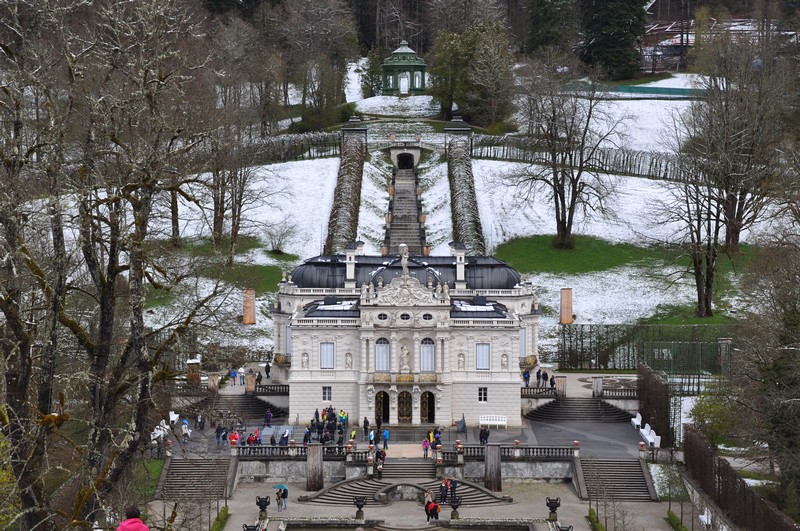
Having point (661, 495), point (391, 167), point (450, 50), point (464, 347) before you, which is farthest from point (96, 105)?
point (450, 50)

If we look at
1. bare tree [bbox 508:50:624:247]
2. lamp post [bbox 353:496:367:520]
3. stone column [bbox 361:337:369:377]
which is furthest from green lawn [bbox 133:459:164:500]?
bare tree [bbox 508:50:624:247]

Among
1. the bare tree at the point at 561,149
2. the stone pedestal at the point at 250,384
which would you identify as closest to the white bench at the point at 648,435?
the stone pedestal at the point at 250,384

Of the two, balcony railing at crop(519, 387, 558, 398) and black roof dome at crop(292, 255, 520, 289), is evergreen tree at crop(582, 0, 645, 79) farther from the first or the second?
balcony railing at crop(519, 387, 558, 398)

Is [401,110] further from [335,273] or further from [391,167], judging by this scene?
[335,273]

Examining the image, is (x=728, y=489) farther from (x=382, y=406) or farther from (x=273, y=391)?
(x=273, y=391)

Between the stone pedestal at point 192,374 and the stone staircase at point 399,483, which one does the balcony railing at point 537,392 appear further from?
the stone pedestal at point 192,374

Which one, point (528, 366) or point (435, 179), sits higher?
point (435, 179)

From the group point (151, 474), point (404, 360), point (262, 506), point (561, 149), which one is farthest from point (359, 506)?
point (561, 149)
